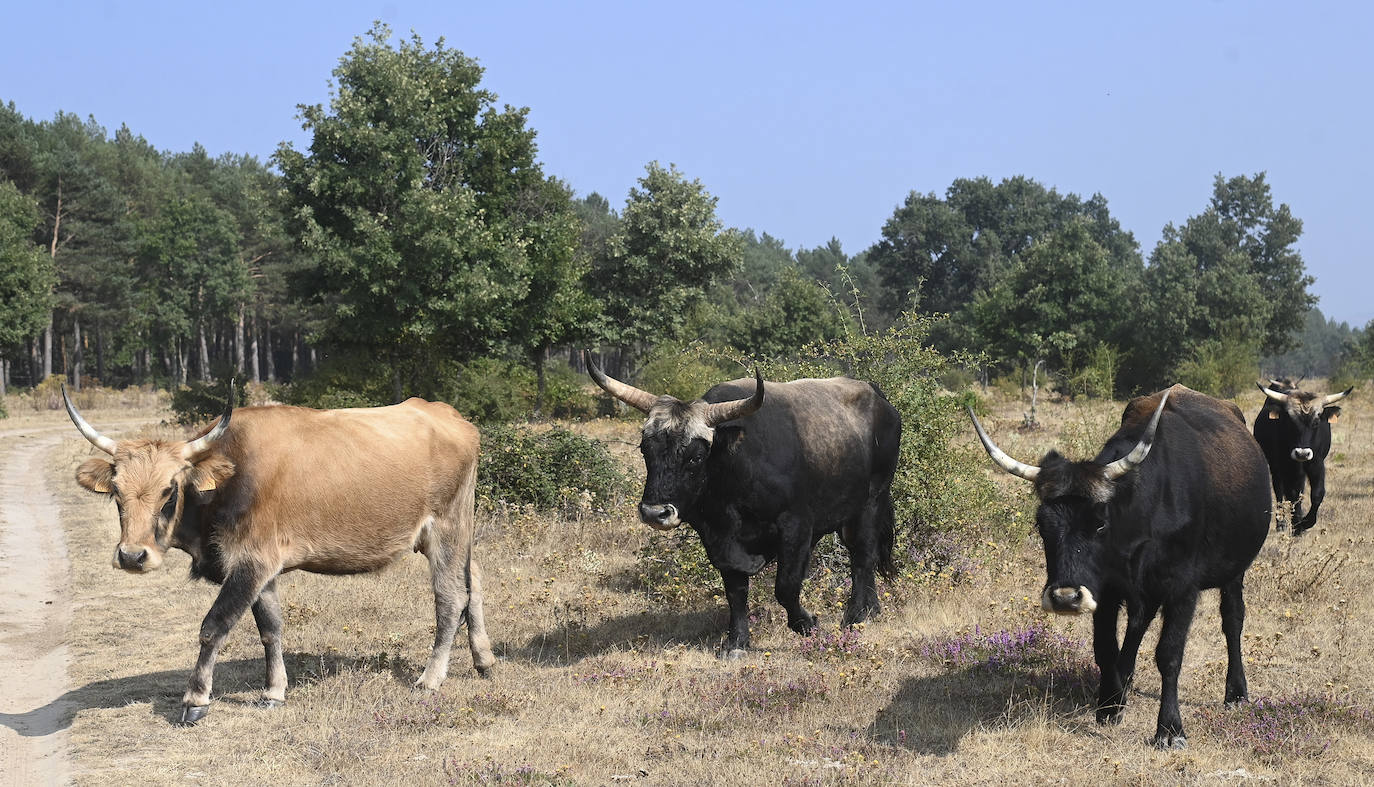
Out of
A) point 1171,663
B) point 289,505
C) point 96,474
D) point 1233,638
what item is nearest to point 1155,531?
point 1171,663

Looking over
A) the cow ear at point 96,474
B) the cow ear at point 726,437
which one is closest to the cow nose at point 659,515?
the cow ear at point 726,437

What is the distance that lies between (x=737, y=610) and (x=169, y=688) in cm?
439

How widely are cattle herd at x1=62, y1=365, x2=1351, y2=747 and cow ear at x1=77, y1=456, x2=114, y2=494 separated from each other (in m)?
0.02

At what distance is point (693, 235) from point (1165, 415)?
37388mm

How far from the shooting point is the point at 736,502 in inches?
349

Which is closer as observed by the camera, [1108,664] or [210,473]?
[1108,664]

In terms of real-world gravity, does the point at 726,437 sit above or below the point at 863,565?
above

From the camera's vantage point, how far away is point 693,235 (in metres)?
43.9

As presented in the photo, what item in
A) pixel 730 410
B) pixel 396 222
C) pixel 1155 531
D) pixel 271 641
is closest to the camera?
pixel 1155 531

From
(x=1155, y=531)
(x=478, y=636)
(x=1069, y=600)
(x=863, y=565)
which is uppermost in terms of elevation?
(x=1155, y=531)

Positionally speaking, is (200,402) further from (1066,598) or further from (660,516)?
(1066,598)

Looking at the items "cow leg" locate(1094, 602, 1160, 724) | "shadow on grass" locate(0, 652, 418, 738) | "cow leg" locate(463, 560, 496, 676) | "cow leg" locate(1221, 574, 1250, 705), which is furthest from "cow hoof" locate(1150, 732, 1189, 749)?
"shadow on grass" locate(0, 652, 418, 738)

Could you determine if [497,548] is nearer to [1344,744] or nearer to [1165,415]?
[1165,415]

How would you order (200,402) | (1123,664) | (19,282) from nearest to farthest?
(1123,664) → (200,402) → (19,282)
